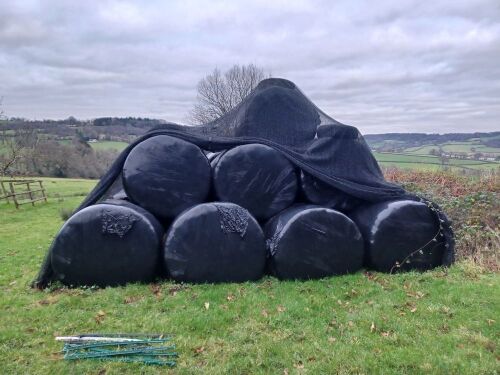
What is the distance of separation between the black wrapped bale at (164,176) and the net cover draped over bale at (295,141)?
0.64 ft

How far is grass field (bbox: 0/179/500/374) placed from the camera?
11.3ft

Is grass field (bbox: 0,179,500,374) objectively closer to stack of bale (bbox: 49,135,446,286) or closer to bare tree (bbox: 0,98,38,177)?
stack of bale (bbox: 49,135,446,286)

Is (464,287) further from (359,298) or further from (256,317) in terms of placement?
(256,317)

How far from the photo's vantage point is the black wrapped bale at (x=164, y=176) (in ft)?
18.5

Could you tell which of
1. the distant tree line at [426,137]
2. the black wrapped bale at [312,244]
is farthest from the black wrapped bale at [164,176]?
the distant tree line at [426,137]

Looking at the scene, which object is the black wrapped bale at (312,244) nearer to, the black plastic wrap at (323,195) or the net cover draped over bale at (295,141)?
the black plastic wrap at (323,195)

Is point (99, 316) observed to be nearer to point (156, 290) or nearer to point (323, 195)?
point (156, 290)

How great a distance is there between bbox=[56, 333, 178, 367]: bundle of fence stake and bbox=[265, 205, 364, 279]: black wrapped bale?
2.22 meters

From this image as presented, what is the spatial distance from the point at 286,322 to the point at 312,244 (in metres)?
1.64

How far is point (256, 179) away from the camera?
6.00 m

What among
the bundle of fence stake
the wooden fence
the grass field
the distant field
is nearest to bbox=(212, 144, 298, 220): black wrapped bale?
the grass field

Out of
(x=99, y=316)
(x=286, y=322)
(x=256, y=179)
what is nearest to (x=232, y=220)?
(x=256, y=179)

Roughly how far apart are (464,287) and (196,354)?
144 inches

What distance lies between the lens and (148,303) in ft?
15.6
